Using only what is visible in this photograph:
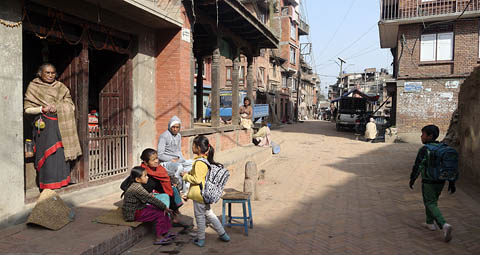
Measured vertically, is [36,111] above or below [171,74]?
below

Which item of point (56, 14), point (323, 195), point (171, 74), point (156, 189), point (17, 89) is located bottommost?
point (323, 195)

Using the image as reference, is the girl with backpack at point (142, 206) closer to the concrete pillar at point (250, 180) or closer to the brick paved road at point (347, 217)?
the brick paved road at point (347, 217)

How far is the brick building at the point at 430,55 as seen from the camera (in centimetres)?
1681

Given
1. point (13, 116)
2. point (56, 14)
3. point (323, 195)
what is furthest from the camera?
point (323, 195)

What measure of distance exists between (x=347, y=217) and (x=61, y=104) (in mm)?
5098

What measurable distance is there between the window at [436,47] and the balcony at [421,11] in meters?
0.87

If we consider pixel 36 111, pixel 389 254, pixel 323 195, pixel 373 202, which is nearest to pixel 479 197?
pixel 373 202

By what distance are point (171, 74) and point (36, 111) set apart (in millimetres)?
3628

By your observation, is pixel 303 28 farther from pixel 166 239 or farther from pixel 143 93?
pixel 166 239

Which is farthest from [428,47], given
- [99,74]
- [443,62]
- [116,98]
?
[99,74]

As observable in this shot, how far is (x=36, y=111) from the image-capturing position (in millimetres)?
4762

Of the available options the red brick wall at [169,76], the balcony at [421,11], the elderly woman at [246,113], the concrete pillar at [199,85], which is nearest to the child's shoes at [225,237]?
the red brick wall at [169,76]

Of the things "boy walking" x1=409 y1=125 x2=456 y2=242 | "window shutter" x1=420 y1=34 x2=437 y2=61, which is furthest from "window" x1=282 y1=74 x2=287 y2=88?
"boy walking" x1=409 y1=125 x2=456 y2=242

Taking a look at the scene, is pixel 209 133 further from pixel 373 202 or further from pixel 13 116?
pixel 13 116
